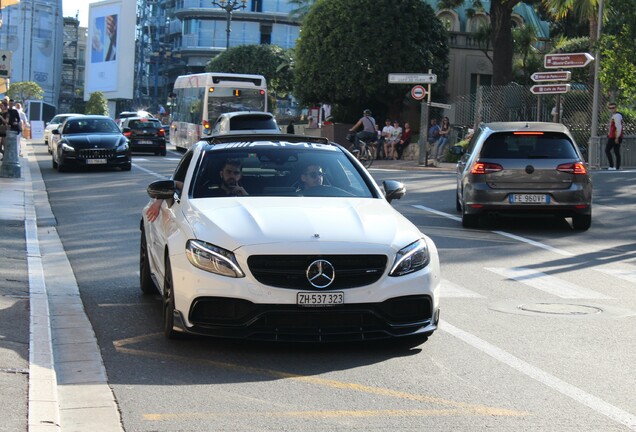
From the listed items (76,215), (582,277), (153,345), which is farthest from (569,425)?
(76,215)

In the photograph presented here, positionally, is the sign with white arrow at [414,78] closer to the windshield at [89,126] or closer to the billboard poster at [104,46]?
the windshield at [89,126]

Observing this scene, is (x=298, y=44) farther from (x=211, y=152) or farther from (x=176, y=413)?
(x=176, y=413)

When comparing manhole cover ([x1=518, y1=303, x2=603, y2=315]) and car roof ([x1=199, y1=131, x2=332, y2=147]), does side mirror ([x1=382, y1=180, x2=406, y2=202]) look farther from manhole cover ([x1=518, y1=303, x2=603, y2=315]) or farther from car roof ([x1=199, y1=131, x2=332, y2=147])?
manhole cover ([x1=518, y1=303, x2=603, y2=315])

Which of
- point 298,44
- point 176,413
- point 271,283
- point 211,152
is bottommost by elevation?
point 176,413

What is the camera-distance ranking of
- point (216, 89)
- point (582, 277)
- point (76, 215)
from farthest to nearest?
point (216, 89) → point (76, 215) → point (582, 277)

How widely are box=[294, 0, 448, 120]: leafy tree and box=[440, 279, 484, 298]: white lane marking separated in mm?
38958

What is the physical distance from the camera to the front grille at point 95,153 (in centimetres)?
3152

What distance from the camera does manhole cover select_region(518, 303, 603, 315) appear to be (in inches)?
408

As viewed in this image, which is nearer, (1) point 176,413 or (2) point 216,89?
(1) point 176,413

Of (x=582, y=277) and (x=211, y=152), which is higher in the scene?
(x=211, y=152)

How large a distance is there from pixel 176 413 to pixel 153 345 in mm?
2008

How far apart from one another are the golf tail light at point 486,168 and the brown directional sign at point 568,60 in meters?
13.6

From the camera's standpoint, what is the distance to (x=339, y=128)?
180ft

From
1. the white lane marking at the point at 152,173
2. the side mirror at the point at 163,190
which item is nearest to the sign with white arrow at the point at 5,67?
the white lane marking at the point at 152,173
